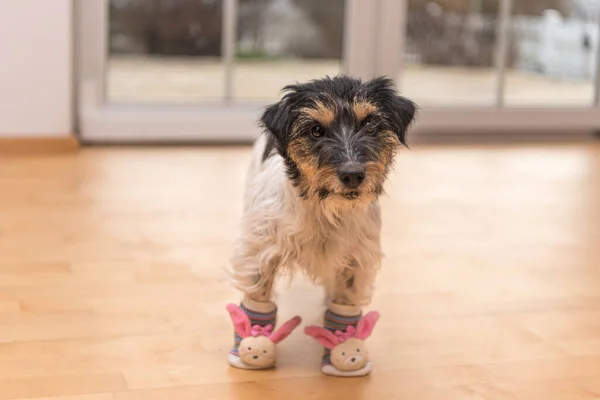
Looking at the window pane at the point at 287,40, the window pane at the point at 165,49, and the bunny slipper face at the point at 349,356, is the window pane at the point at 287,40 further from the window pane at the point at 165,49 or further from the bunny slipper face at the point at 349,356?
the bunny slipper face at the point at 349,356

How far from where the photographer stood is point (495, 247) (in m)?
3.00

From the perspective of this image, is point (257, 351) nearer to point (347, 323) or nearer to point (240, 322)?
point (240, 322)

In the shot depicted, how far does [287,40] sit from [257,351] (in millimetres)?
5028

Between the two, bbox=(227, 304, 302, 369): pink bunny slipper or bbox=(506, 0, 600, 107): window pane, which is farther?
bbox=(506, 0, 600, 107): window pane

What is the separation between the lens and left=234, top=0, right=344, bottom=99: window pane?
20.9 ft

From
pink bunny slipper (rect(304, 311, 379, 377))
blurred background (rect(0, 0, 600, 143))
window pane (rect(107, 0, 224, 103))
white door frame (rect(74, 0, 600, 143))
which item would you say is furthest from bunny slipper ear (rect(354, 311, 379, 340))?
window pane (rect(107, 0, 224, 103))

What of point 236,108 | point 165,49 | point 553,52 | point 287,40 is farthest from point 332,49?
point 236,108

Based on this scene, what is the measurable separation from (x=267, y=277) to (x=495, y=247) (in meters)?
1.26

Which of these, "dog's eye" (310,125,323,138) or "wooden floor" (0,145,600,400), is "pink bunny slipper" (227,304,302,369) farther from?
"dog's eye" (310,125,323,138)

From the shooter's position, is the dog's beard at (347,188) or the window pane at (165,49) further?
the window pane at (165,49)

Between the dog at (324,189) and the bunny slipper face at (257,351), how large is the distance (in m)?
0.07

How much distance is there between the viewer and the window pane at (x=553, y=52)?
5383 millimetres

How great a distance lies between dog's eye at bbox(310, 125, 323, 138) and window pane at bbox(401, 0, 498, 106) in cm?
352

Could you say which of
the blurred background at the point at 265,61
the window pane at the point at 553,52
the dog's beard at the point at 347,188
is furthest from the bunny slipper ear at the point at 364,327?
the window pane at the point at 553,52
